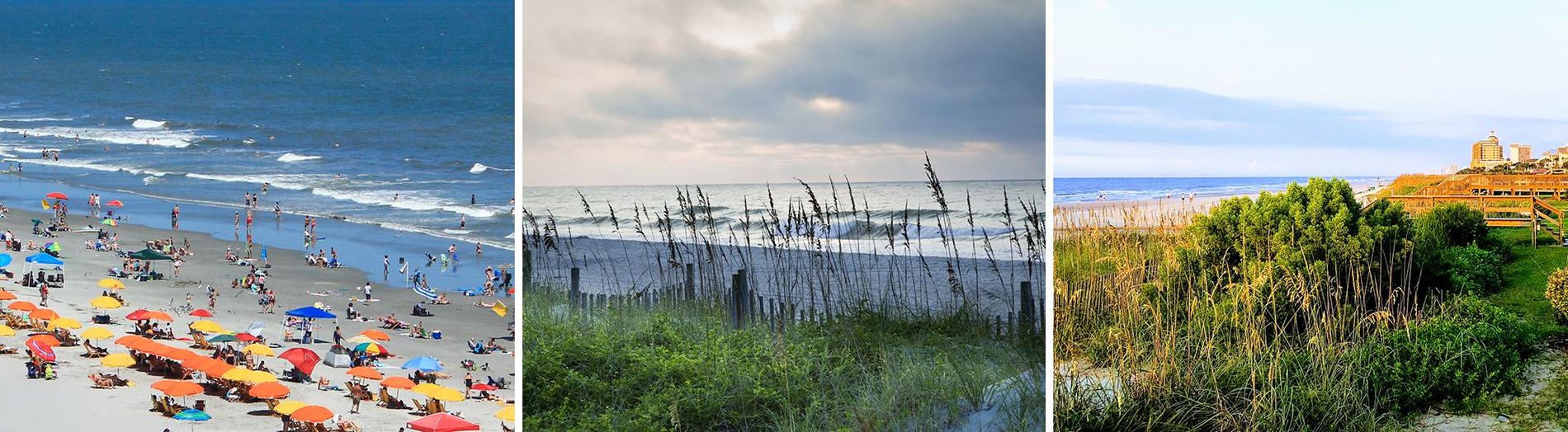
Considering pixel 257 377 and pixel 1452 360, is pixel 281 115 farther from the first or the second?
pixel 1452 360

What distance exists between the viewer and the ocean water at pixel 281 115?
44.0 ft

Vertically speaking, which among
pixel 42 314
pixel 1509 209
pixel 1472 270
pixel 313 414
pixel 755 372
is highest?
pixel 1509 209

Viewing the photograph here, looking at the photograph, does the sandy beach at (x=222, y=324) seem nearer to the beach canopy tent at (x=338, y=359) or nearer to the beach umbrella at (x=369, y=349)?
the beach canopy tent at (x=338, y=359)

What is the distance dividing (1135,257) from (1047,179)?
1233 millimetres

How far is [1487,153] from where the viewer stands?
4246 millimetres

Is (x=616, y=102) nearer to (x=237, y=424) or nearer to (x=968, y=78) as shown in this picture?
(x=968, y=78)

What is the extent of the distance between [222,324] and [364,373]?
2.41 metres

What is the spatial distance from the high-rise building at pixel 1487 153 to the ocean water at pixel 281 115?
371 inches

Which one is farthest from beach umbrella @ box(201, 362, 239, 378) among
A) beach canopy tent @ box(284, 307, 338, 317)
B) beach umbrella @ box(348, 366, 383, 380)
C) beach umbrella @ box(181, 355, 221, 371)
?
beach canopy tent @ box(284, 307, 338, 317)

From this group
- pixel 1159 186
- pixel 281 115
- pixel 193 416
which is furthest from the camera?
pixel 281 115

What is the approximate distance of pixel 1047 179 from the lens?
3668 mm

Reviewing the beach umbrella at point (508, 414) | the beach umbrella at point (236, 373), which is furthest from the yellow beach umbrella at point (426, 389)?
the beach umbrella at point (236, 373)

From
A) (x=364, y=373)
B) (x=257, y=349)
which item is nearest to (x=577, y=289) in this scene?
(x=364, y=373)

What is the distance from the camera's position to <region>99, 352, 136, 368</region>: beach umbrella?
696cm
